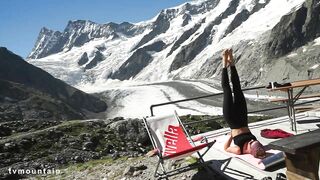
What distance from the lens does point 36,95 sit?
112m

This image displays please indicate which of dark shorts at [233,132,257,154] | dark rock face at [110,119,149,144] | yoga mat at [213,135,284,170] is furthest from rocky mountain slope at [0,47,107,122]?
dark shorts at [233,132,257,154]

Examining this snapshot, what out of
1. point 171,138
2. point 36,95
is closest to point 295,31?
point 36,95

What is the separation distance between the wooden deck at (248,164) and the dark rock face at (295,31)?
124977 mm

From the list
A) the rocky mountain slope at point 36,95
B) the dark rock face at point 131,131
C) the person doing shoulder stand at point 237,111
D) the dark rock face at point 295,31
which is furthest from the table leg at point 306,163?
the dark rock face at point 295,31

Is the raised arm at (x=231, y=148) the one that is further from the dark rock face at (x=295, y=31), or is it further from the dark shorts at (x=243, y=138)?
the dark rock face at (x=295, y=31)

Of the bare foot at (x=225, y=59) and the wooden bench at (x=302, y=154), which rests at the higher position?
the bare foot at (x=225, y=59)

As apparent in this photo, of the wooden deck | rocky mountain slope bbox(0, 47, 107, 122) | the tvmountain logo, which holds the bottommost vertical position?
the tvmountain logo

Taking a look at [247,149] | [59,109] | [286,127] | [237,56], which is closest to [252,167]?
[247,149]

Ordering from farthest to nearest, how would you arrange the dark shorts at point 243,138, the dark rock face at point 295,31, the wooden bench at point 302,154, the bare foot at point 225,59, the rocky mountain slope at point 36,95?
1. the dark rock face at point 295,31
2. the rocky mountain slope at point 36,95
3. the dark shorts at point 243,138
4. the bare foot at point 225,59
5. the wooden bench at point 302,154

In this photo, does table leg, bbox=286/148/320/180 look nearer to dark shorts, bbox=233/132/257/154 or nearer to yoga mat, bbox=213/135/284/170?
yoga mat, bbox=213/135/284/170

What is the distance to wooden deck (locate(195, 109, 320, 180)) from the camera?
6.79 m

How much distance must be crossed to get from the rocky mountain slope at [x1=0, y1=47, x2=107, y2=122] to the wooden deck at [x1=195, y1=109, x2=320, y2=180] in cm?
8778

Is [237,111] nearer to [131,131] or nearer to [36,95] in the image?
[131,131]

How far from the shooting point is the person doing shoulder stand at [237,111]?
22.8ft
